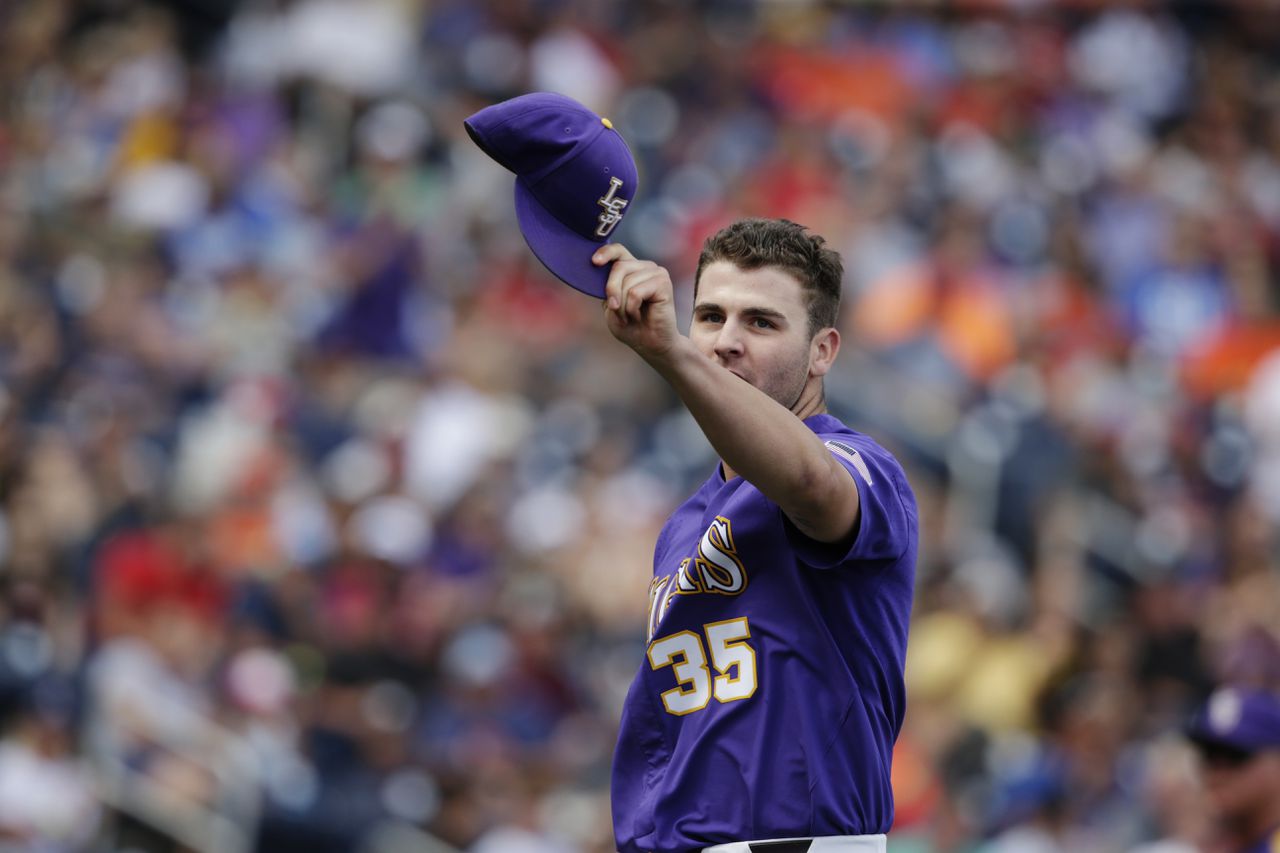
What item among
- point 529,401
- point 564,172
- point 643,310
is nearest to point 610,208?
point 564,172

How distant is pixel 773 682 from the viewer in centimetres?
342

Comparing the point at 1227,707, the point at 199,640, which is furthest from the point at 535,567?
the point at 1227,707

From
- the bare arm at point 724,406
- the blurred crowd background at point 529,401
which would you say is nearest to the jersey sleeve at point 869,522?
the bare arm at point 724,406

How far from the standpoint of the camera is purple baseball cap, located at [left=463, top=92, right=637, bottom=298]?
329cm

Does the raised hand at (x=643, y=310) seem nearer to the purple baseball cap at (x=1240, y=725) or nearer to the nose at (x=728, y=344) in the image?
the nose at (x=728, y=344)

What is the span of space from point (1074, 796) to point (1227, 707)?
409cm

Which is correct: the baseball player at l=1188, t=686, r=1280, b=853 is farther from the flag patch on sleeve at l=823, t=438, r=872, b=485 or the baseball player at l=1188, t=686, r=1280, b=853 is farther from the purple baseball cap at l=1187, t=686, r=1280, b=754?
the flag patch on sleeve at l=823, t=438, r=872, b=485

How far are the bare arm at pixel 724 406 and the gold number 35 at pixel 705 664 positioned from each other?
389 mm

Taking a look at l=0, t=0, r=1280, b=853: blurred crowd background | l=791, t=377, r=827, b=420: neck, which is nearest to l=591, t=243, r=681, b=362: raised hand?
l=791, t=377, r=827, b=420: neck

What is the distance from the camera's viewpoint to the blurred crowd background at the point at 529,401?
9086mm

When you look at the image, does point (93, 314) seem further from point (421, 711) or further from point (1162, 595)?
point (1162, 595)

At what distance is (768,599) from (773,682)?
0.52 feet

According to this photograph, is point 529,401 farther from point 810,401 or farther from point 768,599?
point 768,599

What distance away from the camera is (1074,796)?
8.73 metres
